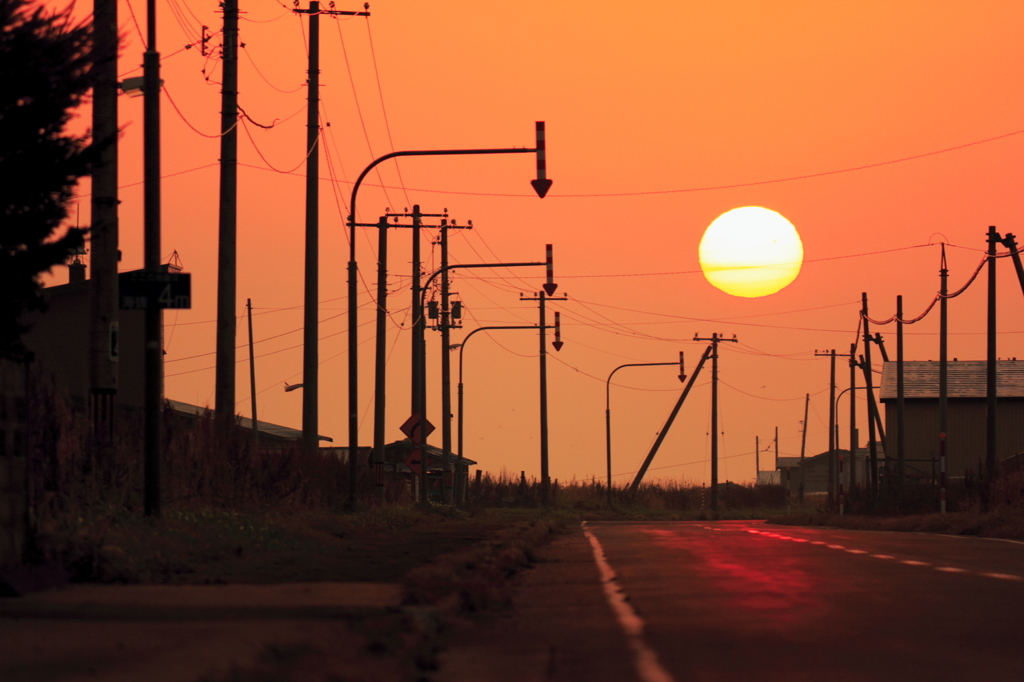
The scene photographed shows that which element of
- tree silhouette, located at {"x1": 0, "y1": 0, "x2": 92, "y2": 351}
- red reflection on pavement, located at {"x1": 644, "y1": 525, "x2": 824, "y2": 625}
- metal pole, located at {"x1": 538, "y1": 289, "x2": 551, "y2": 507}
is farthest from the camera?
metal pole, located at {"x1": 538, "y1": 289, "x2": 551, "y2": 507}

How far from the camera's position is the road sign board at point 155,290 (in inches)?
677

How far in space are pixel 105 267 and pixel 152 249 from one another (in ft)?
5.23

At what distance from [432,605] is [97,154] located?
663 cm

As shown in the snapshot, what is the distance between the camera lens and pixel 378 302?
44.9 metres

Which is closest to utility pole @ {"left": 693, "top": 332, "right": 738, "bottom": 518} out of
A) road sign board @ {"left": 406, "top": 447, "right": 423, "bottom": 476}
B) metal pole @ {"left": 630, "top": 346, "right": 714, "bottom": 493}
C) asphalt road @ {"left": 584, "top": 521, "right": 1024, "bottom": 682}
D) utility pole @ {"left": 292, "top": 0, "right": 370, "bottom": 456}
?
metal pole @ {"left": 630, "top": 346, "right": 714, "bottom": 493}

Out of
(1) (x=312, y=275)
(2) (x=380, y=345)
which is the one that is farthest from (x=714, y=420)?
(1) (x=312, y=275)

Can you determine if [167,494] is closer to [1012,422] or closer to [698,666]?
[698,666]

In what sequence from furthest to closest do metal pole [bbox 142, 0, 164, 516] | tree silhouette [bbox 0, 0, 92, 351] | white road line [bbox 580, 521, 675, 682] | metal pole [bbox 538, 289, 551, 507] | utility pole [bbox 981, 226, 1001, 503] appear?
metal pole [bbox 538, 289, 551, 507]
utility pole [bbox 981, 226, 1001, 503]
metal pole [bbox 142, 0, 164, 516]
tree silhouette [bbox 0, 0, 92, 351]
white road line [bbox 580, 521, 675, 682]

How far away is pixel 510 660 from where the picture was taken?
8.70 meters

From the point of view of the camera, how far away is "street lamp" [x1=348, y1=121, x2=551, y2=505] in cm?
2581

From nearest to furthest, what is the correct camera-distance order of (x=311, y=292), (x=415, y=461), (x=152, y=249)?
(x=152, y=249)
(x=311, y=292)
(x=415, y=461)

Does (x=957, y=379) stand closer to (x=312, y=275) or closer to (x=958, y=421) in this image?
(x=958, y=421)

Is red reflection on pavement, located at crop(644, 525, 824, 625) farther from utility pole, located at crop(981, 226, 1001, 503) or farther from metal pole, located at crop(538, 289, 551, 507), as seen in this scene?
A: metal pole, located at crop(538, 289, 551, 507)

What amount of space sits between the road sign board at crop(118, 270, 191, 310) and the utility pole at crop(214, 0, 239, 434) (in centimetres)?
771
